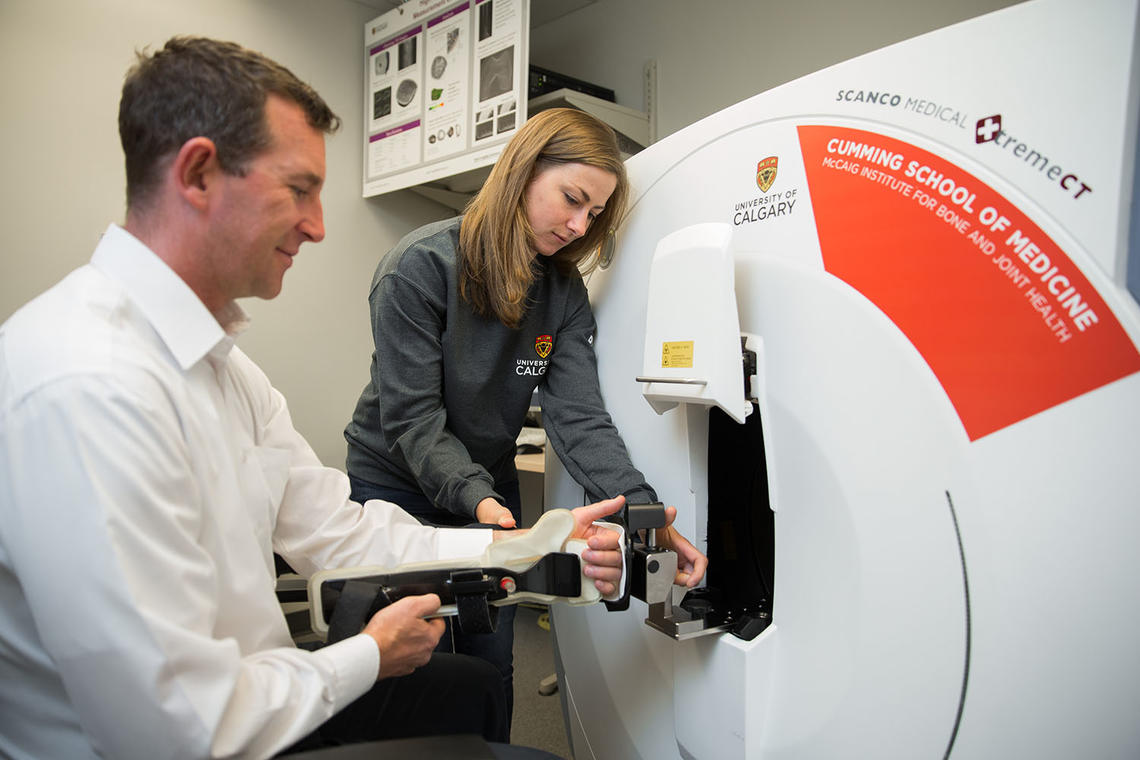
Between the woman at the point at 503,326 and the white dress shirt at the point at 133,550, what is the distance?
1.45 feet

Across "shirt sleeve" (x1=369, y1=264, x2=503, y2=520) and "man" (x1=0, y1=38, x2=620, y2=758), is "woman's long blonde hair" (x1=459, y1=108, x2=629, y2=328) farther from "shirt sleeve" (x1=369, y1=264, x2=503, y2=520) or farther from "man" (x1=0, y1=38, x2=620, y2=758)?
"man" (x1=0, y1=38, x2=620, y2=758)

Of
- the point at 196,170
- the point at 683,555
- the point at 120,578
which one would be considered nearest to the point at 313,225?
the point at 196,170

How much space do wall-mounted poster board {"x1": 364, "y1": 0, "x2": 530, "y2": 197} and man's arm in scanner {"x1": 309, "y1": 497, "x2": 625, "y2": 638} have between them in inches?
73.7

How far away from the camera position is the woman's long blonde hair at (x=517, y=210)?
4.28 feet

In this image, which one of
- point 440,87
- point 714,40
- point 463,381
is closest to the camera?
point 463,381

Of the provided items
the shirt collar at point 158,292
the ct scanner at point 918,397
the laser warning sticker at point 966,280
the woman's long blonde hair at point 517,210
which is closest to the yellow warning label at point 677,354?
the ct scanner at point 918,397

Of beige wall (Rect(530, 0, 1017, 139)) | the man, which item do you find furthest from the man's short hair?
beige wall (Rect(530, 0, 1017, 139))

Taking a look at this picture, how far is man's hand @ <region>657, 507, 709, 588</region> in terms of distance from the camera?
1.08 metres

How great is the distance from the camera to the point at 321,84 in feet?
10.5

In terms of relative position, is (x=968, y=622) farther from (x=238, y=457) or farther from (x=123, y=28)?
(x=123, y=28)

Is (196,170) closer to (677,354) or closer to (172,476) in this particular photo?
(172,476)

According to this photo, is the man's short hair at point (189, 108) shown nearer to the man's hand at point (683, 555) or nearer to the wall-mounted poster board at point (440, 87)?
the man's hand at point (683, 555)

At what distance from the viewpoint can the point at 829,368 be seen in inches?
35.2

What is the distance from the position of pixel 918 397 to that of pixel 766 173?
0.38 meters
